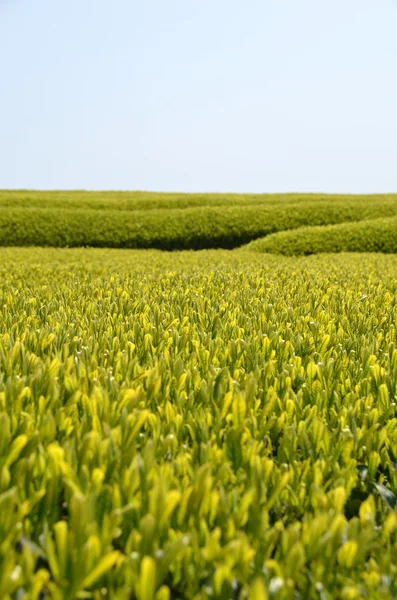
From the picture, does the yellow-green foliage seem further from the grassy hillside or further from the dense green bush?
the grassy hillside

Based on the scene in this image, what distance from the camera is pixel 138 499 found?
1771 mm

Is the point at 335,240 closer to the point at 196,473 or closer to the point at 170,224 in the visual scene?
the point at 170,224

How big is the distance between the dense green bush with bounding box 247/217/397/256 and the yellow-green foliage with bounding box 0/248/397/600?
18292 millimetres

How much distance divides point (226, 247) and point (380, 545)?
28345 mm

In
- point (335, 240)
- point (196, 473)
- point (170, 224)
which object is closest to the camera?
point (196, 473)

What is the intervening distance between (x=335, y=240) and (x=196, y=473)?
22.1 meters

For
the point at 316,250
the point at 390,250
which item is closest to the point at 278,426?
the point at 316,250

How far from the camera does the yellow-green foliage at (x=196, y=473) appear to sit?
1.47 m

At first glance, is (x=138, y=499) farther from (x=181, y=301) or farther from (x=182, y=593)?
(x=181, y=301)

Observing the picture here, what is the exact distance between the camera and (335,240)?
22.8 metres

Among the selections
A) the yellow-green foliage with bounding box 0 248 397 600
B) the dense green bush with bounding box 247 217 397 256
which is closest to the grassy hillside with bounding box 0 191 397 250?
the dense green bush with bounding box 247 217 397 256

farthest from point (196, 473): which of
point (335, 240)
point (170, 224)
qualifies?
point (170, 224)

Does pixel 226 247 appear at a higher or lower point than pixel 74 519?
lower

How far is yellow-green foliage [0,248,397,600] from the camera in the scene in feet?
4.82
